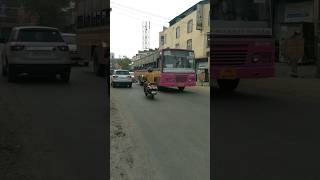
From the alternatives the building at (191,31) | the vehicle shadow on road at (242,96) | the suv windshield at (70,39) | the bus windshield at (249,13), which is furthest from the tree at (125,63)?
the vehicle shadow on road at (242,96)

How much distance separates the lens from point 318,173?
5.97 metres

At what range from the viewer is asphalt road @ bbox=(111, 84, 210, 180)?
14.7 ft

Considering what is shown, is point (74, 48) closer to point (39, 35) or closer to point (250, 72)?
point (39, 35)

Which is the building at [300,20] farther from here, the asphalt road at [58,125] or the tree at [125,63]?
the tree at [125,63]

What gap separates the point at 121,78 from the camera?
4312 millimetres

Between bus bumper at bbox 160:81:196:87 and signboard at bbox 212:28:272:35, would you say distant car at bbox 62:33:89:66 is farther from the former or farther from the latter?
signboard at bbox 212:28:272:35

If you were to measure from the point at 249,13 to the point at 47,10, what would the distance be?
17.4 ft

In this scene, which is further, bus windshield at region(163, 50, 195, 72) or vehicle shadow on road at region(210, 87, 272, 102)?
vehicle shadow on road at region(210, 87, 272, 102)

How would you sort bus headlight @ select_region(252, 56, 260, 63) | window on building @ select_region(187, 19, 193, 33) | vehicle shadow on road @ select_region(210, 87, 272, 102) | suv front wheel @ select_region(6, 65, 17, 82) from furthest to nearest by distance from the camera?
vehicle shadow on road @ select_region(210, 87, 272, 102) < bus headlight @ select_region(252, 56, 260, 63) < suv front wheel @ select_region(6, 65, 17, 82) < window on building @ select_region(187, 19, 193, 33)

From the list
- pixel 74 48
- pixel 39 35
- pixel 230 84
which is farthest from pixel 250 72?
pixel 74 48

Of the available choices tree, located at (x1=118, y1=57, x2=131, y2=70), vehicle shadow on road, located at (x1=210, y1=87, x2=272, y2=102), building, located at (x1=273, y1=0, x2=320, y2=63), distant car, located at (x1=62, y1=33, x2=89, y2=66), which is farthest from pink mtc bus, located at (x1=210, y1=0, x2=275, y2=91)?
building, located at (x1=273, y1=0, x2=320, y2=63)

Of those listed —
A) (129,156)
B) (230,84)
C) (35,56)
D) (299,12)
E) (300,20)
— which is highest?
(299,12)

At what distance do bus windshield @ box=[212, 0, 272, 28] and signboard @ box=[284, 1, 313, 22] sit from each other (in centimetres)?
1772

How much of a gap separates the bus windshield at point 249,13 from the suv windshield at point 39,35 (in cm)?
359
